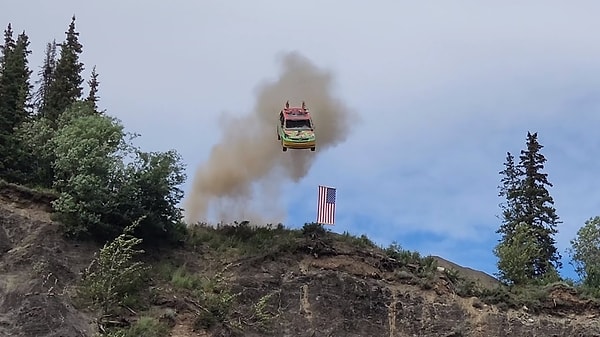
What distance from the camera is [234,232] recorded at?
122 feet

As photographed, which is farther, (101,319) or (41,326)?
(101,319)

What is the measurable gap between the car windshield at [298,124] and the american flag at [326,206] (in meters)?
2.83

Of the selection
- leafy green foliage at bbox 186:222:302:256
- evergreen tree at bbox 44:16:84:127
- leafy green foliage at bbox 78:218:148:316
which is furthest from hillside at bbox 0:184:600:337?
evergreen tree at bbox 44:16:84:127

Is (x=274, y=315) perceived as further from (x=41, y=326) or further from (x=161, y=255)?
(x=41, y=326)

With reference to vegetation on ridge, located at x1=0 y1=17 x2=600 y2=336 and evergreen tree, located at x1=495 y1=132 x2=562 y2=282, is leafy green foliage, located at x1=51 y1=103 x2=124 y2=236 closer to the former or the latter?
vegetation on ridge, located at x1=0 y1=17 x2=600 y2=336

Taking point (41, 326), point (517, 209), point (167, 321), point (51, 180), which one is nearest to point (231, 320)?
point (167, 321)

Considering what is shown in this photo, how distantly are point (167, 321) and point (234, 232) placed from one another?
8.84 m

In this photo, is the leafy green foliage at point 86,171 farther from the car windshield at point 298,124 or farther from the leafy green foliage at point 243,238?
the car windshield at point 298,124

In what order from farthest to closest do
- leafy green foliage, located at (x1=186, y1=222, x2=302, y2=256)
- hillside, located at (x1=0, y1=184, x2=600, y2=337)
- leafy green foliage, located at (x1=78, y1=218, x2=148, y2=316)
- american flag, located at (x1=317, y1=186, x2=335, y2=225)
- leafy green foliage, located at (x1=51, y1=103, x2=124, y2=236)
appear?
american flag, located at (x1=317, y1=186, x2=335, y2=225), leafy green foliage, located at (x1=186, y1=222, x2=302, y2=256), leafy green foliage, located at (x1=51, y1=103, x2=124, y2=236), hillside, located at (x1=0, y1=184, x2=600, y2=337), leafy green foliage, located at (x1=78, y1=218, x2=148, y2=316)

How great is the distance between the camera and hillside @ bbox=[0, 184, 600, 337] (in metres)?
29.3

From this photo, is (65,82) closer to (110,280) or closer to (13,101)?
(13,101)

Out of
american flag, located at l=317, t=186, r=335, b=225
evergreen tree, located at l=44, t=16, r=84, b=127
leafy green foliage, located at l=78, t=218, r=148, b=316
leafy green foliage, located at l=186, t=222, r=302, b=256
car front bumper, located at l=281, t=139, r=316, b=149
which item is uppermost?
evergreen tree, located at l=44, t=16, r=84, b=127

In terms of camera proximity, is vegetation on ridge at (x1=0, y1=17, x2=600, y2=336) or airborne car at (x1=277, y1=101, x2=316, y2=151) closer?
vegetation on ridge at (x1=0, y1=17, x2=600, y2=336)

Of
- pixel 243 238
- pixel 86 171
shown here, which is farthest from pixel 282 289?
pixel 86 171
